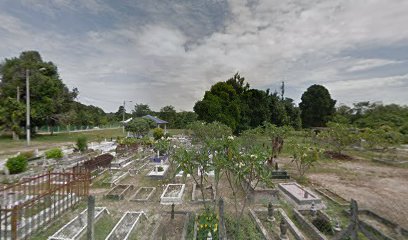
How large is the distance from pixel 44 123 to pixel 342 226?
30806 mm

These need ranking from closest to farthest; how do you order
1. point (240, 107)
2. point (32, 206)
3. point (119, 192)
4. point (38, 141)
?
point (32, 206), point (119, 192), point (38, 141), point (240, 107)

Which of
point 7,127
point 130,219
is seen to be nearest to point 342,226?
point 130,219

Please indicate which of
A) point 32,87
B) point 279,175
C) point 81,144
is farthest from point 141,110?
point 279,175

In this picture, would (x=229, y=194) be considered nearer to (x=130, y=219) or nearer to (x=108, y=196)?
(x=130, y=219)

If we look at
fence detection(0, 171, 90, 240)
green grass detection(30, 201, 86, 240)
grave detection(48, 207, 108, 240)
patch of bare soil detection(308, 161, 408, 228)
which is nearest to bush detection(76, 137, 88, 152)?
fence detection(0, 171, 90, 240)

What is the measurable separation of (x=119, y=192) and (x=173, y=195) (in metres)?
2.15

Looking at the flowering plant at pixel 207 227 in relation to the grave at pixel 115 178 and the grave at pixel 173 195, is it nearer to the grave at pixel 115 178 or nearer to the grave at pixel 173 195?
the grave at pixel 173 195

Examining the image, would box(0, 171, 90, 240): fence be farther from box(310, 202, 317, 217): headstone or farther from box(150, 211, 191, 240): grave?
box(310, 202, 317, 217): headstone

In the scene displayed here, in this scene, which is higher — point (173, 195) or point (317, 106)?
point (317, 106)

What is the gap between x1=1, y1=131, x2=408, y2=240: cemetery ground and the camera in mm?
5266

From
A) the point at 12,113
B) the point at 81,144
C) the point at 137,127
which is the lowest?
the point at 81,144

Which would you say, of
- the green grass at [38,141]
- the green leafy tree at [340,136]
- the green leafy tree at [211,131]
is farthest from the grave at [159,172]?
the green leafy tree at [340,136]

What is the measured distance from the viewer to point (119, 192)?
26.2 feet

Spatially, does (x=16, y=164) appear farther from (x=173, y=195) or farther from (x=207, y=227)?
(x=207, y=227)
